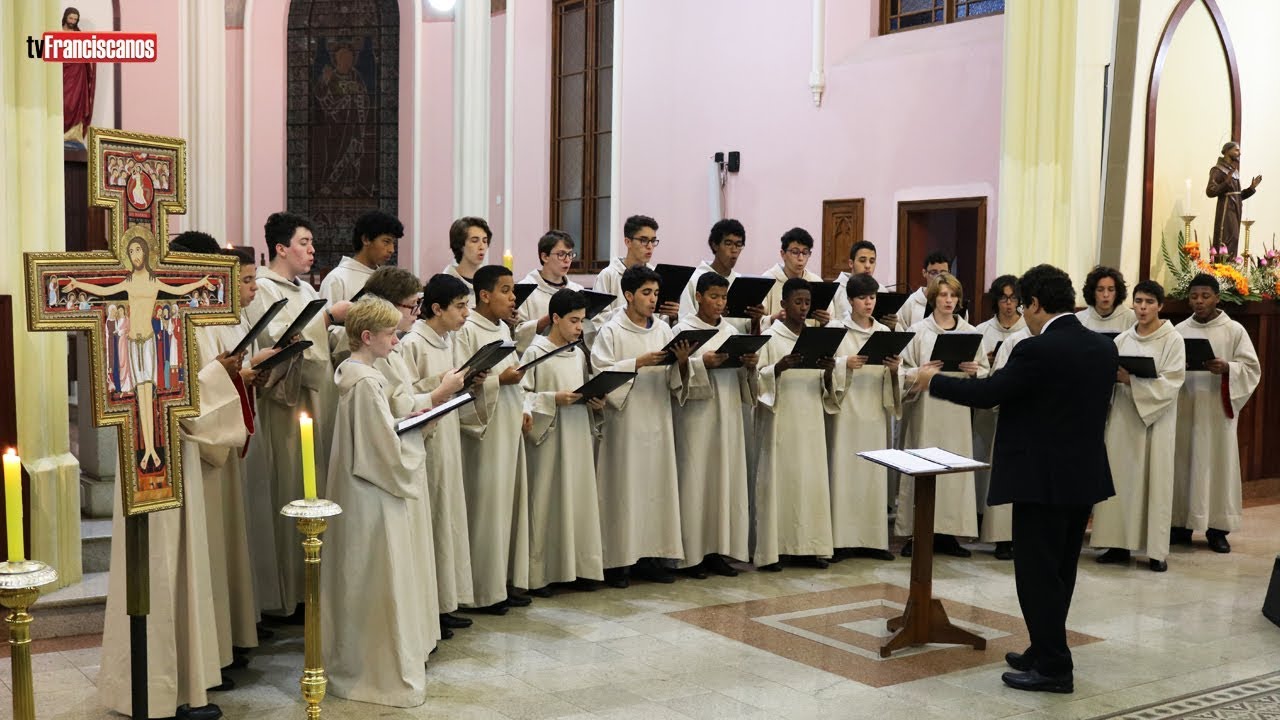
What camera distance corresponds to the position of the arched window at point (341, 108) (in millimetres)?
16891

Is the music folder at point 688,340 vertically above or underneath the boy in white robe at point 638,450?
above

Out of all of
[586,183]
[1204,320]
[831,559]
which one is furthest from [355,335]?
[586,183]

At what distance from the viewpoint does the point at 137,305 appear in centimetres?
388

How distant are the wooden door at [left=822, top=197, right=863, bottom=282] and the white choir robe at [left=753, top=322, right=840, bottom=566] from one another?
540 centimetres

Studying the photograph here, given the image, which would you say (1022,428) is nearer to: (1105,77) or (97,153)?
(97,153)

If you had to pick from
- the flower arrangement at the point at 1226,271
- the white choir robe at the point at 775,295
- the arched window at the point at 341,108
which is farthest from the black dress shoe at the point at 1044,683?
the arched window at the point at 341,108

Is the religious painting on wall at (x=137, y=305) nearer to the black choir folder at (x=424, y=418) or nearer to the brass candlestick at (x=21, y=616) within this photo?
the brass candlestick at (x=21, y=616)

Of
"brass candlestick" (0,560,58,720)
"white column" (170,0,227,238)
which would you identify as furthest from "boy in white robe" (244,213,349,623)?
"white column" (170,0,227,238)

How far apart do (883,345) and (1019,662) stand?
89.4 inches

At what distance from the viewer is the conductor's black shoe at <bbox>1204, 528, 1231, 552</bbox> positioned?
864cm

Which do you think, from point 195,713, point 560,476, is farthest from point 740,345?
point 195,713

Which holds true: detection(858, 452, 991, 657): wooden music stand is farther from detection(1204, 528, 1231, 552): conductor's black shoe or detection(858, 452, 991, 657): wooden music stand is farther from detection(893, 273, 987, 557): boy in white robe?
detection(1204, 528, 1231, 552): conductor's black shoe

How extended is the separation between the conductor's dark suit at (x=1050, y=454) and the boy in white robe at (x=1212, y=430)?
147 inches

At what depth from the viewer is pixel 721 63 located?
14.4m
